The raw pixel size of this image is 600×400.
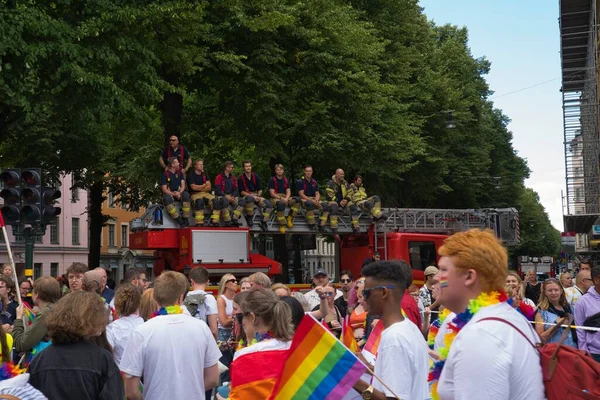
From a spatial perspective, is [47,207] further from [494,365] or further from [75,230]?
[75,230]

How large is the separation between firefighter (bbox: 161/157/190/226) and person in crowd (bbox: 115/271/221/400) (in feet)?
42.4

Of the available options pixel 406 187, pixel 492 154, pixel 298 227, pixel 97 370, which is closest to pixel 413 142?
pixel 406 187

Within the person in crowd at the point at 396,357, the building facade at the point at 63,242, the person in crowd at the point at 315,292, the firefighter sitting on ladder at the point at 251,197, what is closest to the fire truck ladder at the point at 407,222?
the firefighter sitting on ladder at the point at 251,197

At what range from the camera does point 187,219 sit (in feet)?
63.0

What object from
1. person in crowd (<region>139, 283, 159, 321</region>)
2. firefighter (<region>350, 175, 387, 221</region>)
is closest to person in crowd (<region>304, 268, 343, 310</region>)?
person in crowd (<region>139, 283, 159, 321</region>)

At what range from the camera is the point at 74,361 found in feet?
15.9

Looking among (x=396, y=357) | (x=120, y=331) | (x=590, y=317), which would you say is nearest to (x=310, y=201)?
(x=590, y=317)

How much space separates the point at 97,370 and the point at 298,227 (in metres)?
16.8

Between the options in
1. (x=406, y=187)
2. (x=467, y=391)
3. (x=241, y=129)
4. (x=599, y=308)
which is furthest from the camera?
(x=406, y=187)

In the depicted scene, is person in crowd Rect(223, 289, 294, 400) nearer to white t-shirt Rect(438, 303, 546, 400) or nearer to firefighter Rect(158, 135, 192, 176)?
white t-shirt Rect(438, 303, 546, 400)

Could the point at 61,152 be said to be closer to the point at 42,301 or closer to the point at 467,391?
the point at 42,301

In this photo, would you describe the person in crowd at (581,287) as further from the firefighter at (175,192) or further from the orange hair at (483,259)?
the orange hair at (483,259)

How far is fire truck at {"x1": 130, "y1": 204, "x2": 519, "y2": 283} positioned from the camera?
743 inches

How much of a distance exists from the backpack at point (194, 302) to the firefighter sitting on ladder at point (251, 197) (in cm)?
1046
